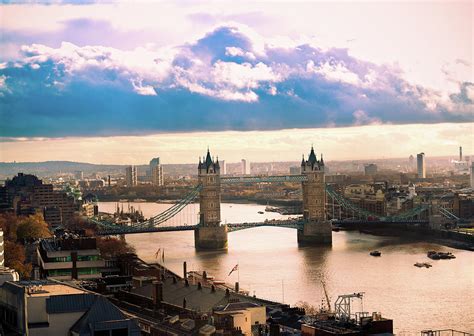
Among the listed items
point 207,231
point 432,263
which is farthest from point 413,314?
point 207,231

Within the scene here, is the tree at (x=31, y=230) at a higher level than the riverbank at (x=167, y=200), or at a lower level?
higher

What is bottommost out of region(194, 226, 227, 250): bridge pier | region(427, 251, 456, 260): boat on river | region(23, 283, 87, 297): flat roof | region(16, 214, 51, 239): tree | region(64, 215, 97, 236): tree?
region(427, 251, 456, 260): boat on river

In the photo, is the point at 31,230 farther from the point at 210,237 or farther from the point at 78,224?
the point at 78,224

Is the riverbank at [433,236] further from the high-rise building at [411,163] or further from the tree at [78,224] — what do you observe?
the high-rise building at [411,163]

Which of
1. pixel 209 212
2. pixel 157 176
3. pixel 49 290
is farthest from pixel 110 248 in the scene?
pixel 157 176

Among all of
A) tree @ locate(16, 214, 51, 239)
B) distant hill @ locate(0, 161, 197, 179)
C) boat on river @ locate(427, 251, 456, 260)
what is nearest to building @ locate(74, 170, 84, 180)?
distant hill @ locate(0, 161, 197, 179)

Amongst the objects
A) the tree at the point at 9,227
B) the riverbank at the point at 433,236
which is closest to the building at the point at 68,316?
the tree at the point at 9,227

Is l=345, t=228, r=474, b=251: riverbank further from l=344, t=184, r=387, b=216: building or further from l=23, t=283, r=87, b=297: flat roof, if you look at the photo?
l=23, t=283, r=87, b=297: flat roof
